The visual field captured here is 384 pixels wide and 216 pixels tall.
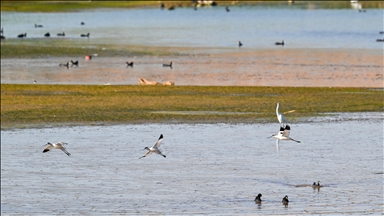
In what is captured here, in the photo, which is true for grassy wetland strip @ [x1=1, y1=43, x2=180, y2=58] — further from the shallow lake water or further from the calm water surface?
the shallow lake water

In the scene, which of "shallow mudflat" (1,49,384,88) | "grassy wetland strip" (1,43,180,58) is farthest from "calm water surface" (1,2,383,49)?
"shallow mudflat" (1,49,384,88)

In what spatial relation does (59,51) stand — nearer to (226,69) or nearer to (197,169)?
(226,69)

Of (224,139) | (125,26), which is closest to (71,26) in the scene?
(125,26)

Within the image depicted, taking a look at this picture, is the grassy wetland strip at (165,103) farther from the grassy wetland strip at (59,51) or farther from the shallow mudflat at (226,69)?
the grassy wetland strip at (59,51)

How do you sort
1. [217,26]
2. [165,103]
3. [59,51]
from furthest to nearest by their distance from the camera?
[217,26] → [59,51] → [165,103]

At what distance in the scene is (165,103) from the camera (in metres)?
23.1

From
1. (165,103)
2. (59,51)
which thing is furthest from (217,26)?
(165,103)

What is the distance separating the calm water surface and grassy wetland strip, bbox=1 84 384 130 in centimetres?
1879

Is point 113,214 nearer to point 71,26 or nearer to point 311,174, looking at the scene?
point 311,174

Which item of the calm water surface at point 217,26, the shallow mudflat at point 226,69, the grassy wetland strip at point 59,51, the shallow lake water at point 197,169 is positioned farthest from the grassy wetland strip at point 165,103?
the calm water surface at point 217,26

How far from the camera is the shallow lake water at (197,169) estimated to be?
533 inches

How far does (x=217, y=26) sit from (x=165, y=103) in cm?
4079

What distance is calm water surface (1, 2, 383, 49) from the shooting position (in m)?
47.9

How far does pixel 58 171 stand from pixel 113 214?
10.5ft
